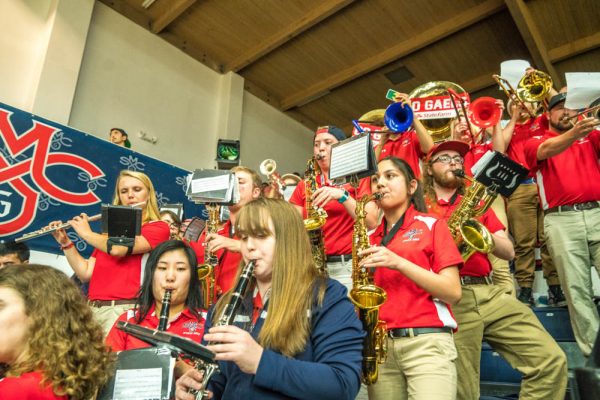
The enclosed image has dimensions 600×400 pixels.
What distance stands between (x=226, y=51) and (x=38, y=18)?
3285 millimetres

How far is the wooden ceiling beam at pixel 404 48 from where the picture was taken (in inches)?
276

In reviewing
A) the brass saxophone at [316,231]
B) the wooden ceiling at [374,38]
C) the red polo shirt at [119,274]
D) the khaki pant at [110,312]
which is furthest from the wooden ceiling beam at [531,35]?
the khaki pant at [110,312]

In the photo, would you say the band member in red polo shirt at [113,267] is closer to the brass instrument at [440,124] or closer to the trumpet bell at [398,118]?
the trumpet bell at [398,118]

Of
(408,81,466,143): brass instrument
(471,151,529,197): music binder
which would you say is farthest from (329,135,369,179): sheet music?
(408,81,466,143): brass instrument

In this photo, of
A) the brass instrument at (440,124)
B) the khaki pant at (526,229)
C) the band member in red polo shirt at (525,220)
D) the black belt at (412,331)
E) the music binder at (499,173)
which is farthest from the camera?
the brass instrument at (440,124)

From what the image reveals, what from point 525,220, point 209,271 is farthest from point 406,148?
point 209,271

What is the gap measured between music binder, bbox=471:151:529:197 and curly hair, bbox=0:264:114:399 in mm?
2299

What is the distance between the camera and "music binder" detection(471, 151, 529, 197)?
9.16 feet

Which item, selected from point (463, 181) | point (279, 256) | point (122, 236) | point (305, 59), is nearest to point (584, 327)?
point (463, 181)

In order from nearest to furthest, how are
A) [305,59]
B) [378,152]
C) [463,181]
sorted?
[463,181] → [378,152] → [305,59]

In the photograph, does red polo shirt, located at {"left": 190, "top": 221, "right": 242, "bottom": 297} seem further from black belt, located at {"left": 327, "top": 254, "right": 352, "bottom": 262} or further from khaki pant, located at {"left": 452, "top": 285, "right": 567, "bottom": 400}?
khaki pant, located at {"left": 452, "top": 285, "right": 567, "bottom": 400}

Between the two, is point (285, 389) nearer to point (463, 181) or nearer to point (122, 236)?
point (122, 236)

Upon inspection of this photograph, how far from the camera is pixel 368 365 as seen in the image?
2.13m

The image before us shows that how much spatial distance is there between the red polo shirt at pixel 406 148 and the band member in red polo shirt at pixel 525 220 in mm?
737
